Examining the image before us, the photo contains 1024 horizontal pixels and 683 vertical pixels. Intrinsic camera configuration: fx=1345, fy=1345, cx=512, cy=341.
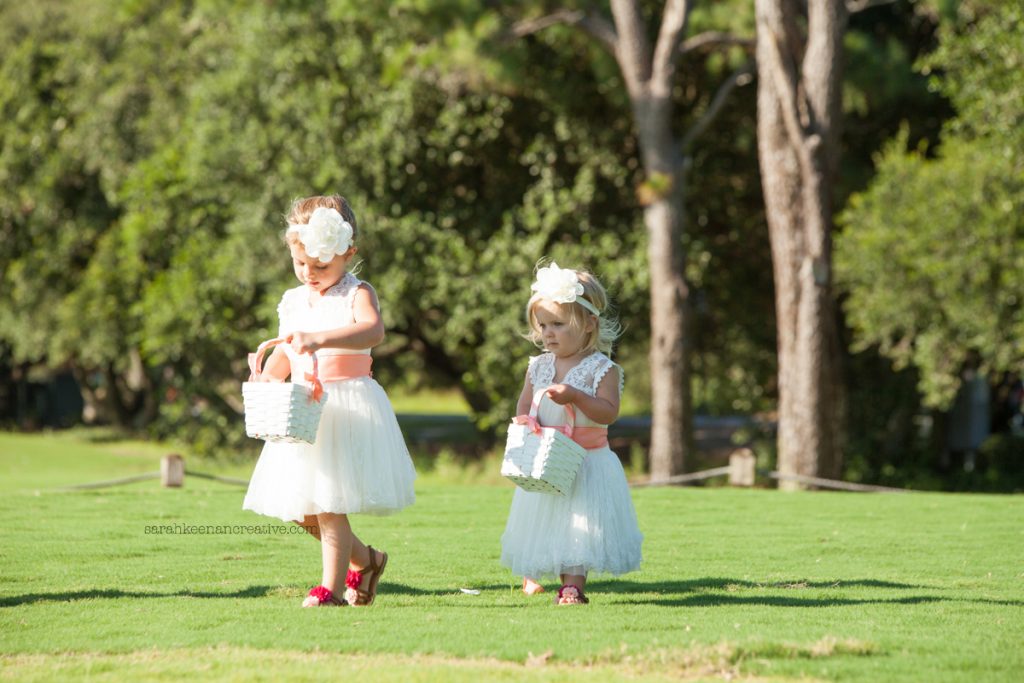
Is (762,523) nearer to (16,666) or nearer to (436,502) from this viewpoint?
(436,502)

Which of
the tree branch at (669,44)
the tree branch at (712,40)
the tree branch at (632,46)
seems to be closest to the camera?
the tree branch at (669,44)

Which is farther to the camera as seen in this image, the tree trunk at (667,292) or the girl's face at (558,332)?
the tree trunk at (667,292)

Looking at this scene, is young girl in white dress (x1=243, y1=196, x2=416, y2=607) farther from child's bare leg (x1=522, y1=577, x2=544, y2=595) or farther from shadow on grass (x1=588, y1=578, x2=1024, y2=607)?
shadow on grass (x1=588, y1=578, x2=1024, y2=607)

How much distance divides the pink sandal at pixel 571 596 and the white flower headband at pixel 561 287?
1386mm

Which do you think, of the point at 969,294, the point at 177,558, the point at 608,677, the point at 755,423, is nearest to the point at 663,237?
the point at 969,294

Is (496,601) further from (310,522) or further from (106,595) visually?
(106,595)

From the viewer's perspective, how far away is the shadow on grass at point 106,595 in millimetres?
6500

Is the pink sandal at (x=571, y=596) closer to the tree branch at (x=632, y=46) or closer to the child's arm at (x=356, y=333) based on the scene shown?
the child's arm at (x=356, y=333)

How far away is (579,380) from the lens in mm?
6613

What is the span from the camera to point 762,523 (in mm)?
10281

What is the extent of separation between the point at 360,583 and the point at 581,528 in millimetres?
1089

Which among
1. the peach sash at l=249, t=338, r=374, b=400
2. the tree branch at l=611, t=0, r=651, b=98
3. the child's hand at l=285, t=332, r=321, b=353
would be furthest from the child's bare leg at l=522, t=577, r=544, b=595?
the tree branch at l=611, t=0, r=651, b=98

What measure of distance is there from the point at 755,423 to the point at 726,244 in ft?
13.8

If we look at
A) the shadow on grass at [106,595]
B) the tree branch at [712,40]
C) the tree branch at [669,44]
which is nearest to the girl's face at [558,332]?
the shadow on grass at [106,595]
